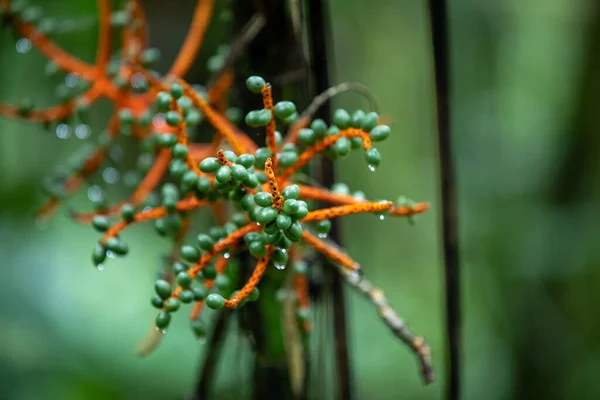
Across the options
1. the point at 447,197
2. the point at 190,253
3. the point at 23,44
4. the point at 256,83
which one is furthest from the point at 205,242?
the point at 23,44

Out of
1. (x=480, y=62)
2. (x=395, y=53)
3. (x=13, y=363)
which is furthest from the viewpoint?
(x=395, y=53)

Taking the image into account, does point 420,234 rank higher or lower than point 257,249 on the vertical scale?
lower

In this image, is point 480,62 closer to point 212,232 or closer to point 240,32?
point 240,32

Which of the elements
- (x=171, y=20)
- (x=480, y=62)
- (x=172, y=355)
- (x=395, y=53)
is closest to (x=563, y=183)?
(x=480, y=62)

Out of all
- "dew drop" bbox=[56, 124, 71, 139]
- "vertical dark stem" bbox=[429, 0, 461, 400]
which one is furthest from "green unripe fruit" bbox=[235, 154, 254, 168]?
"dew drop" bbox=[56, 124, 71, 139]

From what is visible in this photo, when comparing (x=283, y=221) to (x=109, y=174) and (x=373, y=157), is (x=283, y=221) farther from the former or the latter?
(x=109, y=174)

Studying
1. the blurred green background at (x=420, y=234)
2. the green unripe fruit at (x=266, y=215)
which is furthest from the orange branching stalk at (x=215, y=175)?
the blurred green background at (x=420, y=234)
